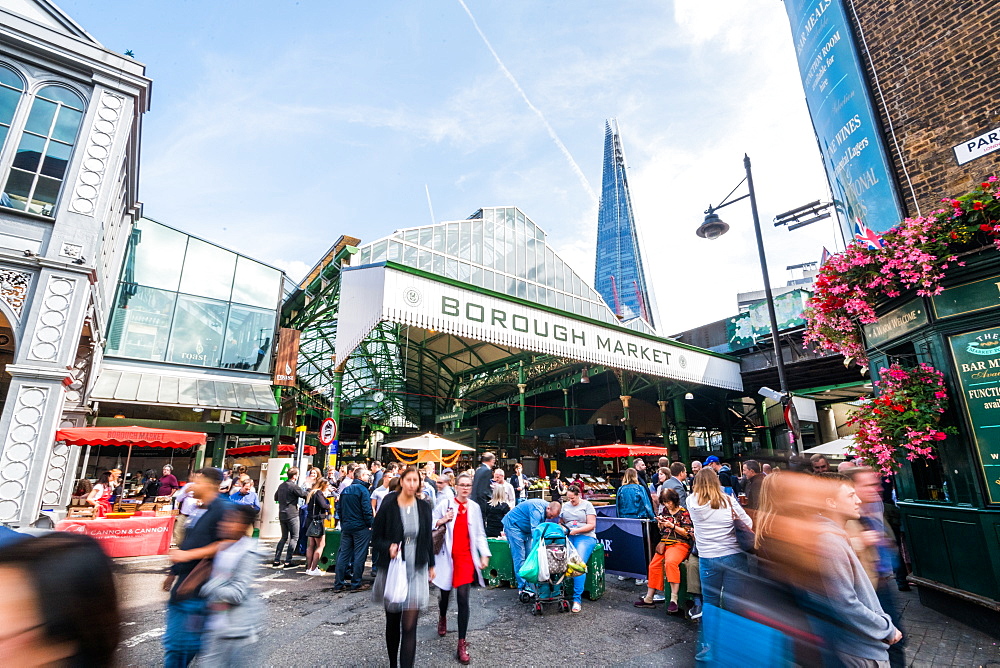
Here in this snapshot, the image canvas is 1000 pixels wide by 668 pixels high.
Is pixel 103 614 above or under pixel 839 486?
under

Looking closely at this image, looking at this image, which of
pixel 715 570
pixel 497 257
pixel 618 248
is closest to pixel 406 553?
pixel 715 570

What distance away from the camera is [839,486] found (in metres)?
2.82

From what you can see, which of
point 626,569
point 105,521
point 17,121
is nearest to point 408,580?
point 626,569

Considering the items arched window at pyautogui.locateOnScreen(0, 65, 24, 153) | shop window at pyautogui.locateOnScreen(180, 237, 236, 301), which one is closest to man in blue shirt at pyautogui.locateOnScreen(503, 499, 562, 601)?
arched window at pyautogui.locateOnScreen(0, 65, 24, 153)

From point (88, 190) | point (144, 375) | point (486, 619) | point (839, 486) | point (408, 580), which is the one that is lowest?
point (486, 619)

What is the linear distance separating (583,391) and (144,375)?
21.2m

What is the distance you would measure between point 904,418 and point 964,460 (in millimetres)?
750

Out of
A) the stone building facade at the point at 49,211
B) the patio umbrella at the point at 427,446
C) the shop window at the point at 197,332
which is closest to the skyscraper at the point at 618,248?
the shop window at the point at 197,332

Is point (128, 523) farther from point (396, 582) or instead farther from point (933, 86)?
point (933, 86)

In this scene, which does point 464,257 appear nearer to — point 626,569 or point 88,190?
point 88,190

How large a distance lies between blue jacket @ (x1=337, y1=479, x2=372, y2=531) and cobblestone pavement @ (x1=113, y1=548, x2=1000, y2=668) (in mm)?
1020

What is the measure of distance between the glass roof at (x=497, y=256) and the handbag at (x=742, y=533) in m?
15.8

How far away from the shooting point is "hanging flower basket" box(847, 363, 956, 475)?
19.9ft

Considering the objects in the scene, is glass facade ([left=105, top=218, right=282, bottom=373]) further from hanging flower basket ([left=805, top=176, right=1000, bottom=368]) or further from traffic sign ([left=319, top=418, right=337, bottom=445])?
hanging flower basket ([left=805, top=176, right=1000, bottom=368])
